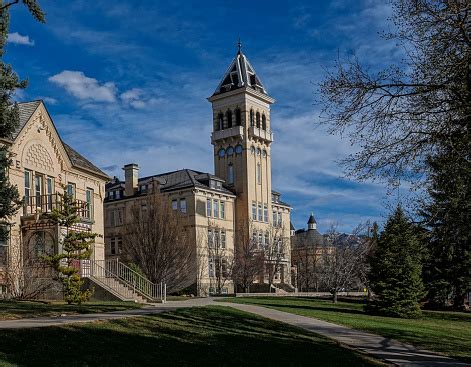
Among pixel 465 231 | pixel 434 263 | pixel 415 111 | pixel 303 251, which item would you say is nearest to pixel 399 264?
pixel 434 263

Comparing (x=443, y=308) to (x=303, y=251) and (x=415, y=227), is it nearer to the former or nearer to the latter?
(x=415, y=227)

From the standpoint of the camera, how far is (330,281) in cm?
4450

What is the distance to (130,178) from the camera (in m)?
74.8

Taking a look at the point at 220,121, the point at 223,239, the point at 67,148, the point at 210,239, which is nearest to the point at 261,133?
the point at 220,121

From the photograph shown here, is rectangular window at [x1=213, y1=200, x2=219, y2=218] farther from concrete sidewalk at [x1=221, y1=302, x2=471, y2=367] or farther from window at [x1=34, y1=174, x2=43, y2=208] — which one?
concrete sidewalk at [x1=221, y1=302, x2=471, y2=367]

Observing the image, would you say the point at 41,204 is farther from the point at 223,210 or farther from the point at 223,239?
the point at 223,210

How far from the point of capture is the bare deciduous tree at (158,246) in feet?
147

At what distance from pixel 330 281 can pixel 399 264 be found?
1347 centimetres

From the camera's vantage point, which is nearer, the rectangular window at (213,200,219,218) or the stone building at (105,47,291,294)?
the stone building at (105,47,291,294)

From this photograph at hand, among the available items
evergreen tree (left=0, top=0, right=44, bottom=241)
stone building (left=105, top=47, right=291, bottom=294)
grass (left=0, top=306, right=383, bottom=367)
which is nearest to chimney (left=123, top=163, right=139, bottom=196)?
stone building (left=105, top=47, right=291, bottom=294)

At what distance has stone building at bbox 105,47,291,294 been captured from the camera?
70.2 meters

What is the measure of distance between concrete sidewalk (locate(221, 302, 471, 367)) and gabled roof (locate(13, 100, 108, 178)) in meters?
17.3

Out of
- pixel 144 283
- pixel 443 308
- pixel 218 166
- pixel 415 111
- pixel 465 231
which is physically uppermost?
pixel 218 166

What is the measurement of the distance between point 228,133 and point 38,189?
43755 millimetres
